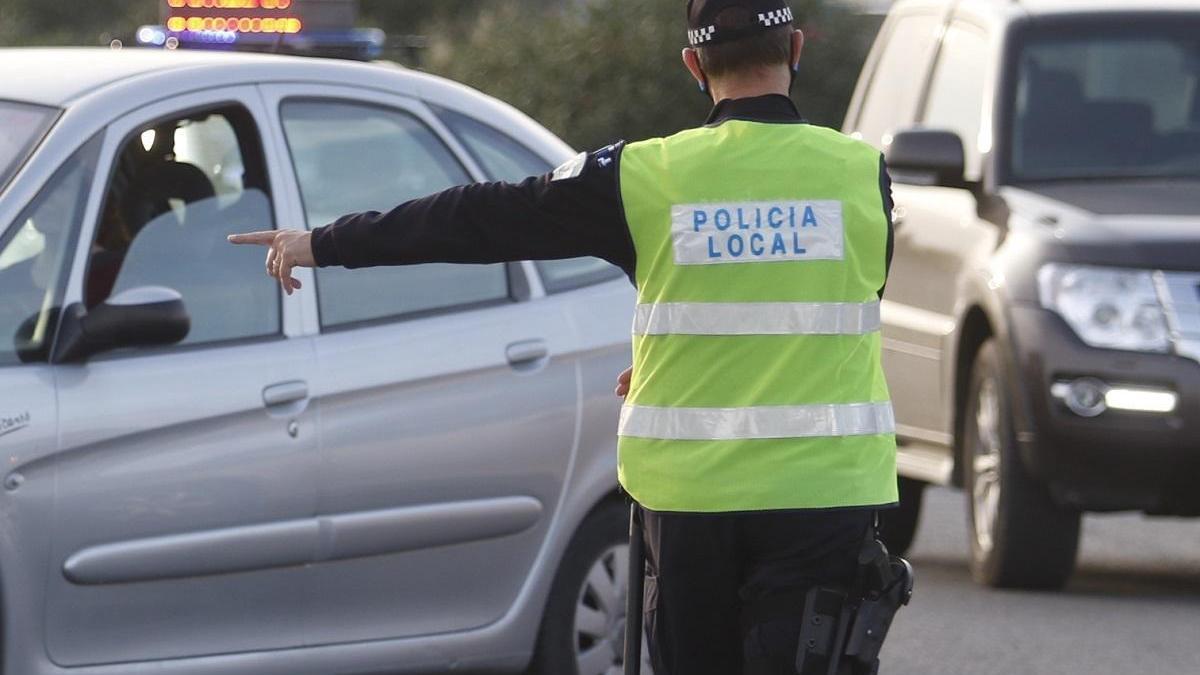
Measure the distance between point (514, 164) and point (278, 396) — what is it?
→ 117cm

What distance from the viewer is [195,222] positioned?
21.7ft

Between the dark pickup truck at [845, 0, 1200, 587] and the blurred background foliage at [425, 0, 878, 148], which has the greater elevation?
the dark pickup truck at [845, 0, 1200, 587]

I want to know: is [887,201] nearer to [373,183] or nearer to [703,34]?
[703,34]

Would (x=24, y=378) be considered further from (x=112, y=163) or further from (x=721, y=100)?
(x=721, y=100)

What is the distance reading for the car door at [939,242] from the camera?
10070 millimetres

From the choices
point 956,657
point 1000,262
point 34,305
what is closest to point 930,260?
point 1000,262

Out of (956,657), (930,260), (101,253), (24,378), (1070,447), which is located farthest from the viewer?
(930,260)

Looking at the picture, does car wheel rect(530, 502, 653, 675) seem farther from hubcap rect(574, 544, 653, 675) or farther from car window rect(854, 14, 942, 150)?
car window rect(854, 14, 942, 150)

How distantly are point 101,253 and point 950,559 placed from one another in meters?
5.11

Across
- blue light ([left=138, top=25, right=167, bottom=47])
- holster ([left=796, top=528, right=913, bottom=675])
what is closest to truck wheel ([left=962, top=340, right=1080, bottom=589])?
blue light ([left=138, top=25, right=167, bottom=47])

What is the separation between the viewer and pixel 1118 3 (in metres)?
10.6

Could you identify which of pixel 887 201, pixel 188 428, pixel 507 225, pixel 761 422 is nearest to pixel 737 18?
pixel 887 201

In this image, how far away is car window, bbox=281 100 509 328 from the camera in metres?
6.76

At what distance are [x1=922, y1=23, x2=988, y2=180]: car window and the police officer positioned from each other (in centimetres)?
541
